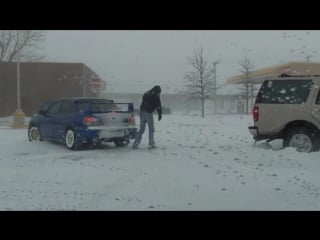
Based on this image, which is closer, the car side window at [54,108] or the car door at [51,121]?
the car door at [51,121]

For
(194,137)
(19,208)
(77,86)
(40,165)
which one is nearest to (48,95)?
(77,86)

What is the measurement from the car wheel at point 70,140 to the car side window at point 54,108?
1.03 meters

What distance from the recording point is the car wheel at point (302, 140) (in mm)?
9617

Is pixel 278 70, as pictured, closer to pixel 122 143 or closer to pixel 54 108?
pixel 122 143

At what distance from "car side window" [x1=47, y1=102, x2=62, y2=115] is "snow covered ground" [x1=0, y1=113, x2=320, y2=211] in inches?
44.8

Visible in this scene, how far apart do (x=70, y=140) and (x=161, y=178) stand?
14.4 ft

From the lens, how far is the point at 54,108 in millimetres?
11891

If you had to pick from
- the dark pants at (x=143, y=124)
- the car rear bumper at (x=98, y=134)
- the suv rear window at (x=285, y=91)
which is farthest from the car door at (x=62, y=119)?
the suv rear window at (x=285, y=91)

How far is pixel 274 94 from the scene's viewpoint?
33.3ft

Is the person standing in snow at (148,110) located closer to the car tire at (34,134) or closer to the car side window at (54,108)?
the car side window at (54,108)

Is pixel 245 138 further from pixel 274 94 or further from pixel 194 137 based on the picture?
pixel 274 94

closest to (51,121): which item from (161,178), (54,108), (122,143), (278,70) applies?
(54,108)
